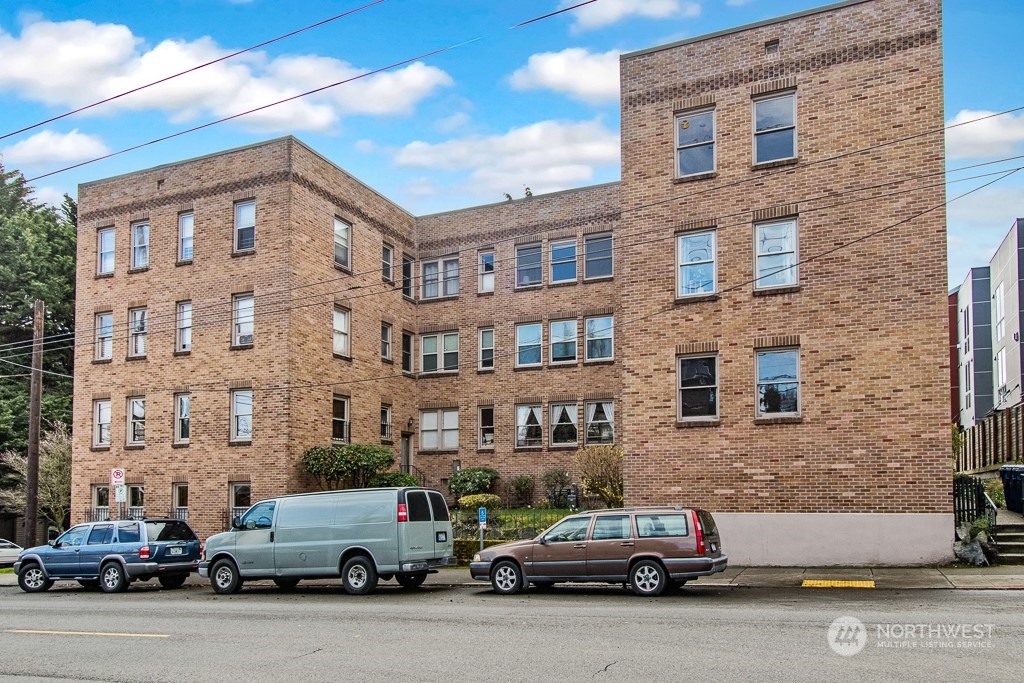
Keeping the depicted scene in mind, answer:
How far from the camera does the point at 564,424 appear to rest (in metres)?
34.6

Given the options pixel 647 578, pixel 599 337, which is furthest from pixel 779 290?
pixel 599 337

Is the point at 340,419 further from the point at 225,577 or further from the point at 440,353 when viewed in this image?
the point at 225,577

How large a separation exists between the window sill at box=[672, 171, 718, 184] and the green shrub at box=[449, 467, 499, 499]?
14366mm

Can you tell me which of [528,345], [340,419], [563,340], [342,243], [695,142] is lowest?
[340,419]

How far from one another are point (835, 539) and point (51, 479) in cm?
2946

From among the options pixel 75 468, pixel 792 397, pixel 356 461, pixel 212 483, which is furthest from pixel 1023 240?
pixel 75 468

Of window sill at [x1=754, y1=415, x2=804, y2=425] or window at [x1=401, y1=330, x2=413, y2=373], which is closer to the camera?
window sill at [x1=754, y1=415, x2=804, y2=425]

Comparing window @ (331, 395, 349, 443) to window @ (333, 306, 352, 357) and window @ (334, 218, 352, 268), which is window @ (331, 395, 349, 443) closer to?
window @ (333, 306, 352, 357)

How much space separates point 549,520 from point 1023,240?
25.8 metres

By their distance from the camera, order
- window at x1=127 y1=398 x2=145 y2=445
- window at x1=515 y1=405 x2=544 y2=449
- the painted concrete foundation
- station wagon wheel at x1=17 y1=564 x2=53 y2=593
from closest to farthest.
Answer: the painted concrete foundation
station wagon wheel at x1=17 y1=564 x2=53 y2=593
window at x1=127 y1=398 x2=145 y2=445
window at x1=515 y1=405 x2=544 y2=449

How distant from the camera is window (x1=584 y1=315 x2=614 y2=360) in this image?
112ft

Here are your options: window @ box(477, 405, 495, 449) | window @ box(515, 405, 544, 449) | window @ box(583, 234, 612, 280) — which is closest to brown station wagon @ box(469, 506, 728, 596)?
window @ box(515, 405, 544, 449)

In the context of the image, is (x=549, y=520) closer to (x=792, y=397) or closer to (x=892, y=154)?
(x=792, y=397)

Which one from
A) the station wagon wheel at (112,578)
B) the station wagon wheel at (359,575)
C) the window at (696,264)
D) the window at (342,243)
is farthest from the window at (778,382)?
the window at (342,243)
